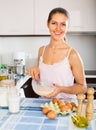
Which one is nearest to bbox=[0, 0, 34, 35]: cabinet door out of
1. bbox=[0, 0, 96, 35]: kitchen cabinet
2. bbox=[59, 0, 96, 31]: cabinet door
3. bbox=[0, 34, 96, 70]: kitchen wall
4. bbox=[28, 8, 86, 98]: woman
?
bbox=[0, 0, 96, 35]: kitchen cabinet

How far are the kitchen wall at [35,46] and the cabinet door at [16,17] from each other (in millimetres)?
283

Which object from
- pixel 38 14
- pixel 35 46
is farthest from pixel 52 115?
pixel 35 46

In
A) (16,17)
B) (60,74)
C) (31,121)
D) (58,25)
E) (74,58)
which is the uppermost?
(16,17)

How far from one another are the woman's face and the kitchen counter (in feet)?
1.63

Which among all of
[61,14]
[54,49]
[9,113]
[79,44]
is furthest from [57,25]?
[79,44]

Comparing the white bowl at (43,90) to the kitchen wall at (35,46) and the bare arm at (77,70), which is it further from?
the kitchen wall at (35,46)

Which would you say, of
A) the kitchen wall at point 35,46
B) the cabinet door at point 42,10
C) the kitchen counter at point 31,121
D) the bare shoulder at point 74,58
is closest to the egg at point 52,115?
the kitchen counter at point 31,121

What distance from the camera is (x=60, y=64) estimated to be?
4.67ft

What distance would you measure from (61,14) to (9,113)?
685 millimetres

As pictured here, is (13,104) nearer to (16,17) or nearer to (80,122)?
(80,122)

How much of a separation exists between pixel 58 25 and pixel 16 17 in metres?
1.44

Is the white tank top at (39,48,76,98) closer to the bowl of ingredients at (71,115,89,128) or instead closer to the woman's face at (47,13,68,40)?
the woman's face at (47,13,68,40)

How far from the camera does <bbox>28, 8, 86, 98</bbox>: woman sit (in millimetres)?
1319

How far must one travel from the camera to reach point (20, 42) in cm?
296
